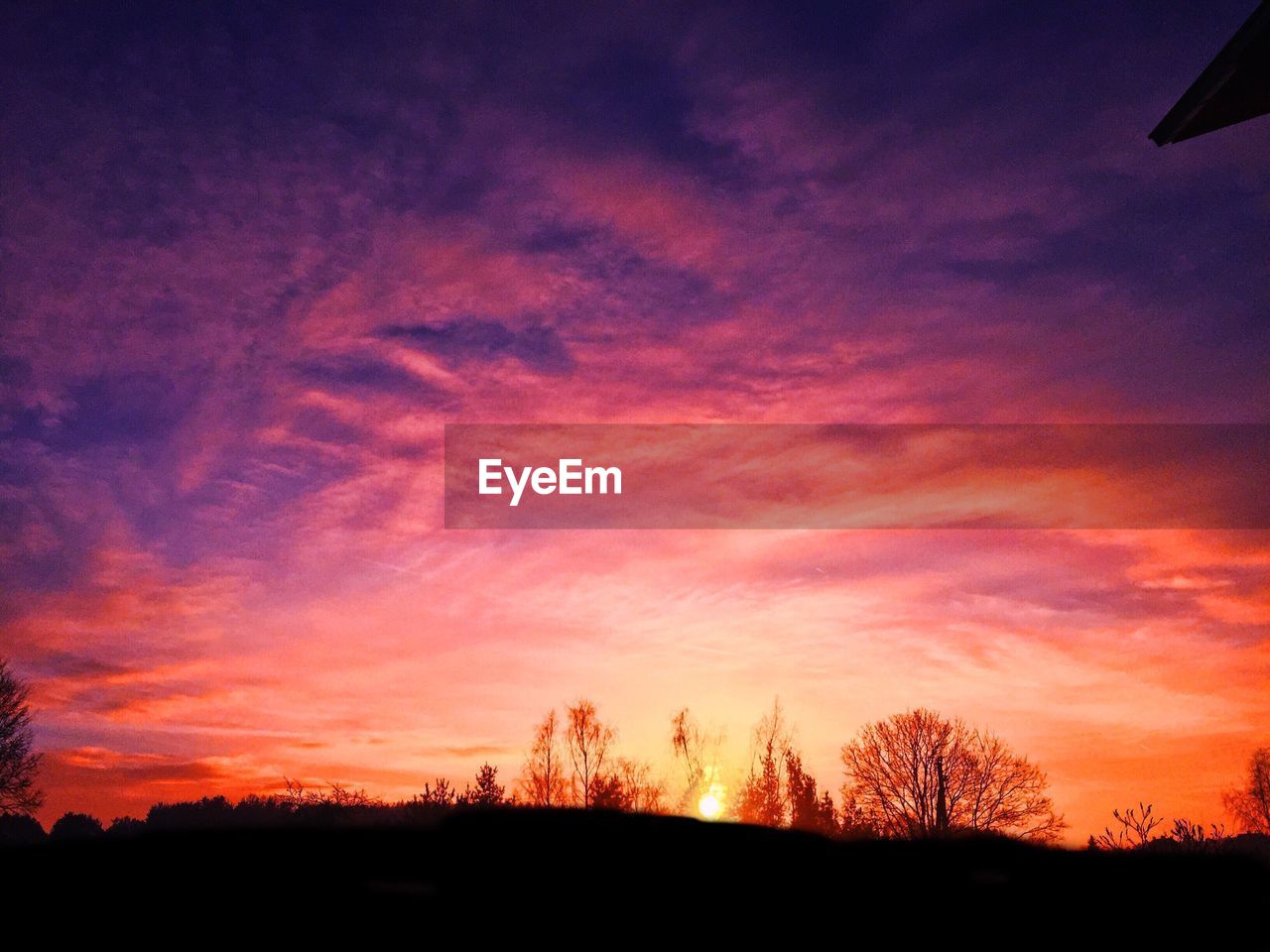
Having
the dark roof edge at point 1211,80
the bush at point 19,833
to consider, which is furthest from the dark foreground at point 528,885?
the dark roof edge at point 1211,80

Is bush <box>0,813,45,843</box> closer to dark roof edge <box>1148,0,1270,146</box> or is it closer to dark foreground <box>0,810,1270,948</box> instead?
dark foreground <box>0,810,1270,948</box>

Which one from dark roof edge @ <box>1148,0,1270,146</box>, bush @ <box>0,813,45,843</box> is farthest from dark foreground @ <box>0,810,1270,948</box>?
dark roof edge @ <box>1148,0,1270,146</box>

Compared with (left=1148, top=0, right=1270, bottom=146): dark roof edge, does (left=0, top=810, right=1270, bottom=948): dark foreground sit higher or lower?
lower

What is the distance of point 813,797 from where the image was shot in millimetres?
46969

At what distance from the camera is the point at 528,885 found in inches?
55.6

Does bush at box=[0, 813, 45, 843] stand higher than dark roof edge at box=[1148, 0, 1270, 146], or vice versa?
dark roof edge at box=[1148, 0, 1270, 146]

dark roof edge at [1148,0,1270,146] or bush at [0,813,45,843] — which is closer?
bush at [0,813,45,843]

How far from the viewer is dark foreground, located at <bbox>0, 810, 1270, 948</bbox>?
52.2 inches

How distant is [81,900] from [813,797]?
50265 mm

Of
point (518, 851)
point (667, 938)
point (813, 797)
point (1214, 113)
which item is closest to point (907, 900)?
point (667, 938)

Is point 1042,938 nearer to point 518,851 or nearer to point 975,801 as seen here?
point 518,851

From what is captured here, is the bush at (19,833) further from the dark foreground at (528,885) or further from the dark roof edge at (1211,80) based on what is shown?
the dark roof edge at (1211,80)

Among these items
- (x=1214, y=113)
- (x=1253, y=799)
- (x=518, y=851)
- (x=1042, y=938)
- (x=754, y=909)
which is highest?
(x=1214, y=113)

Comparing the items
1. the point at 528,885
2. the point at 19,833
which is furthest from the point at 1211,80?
the point at 19,833
